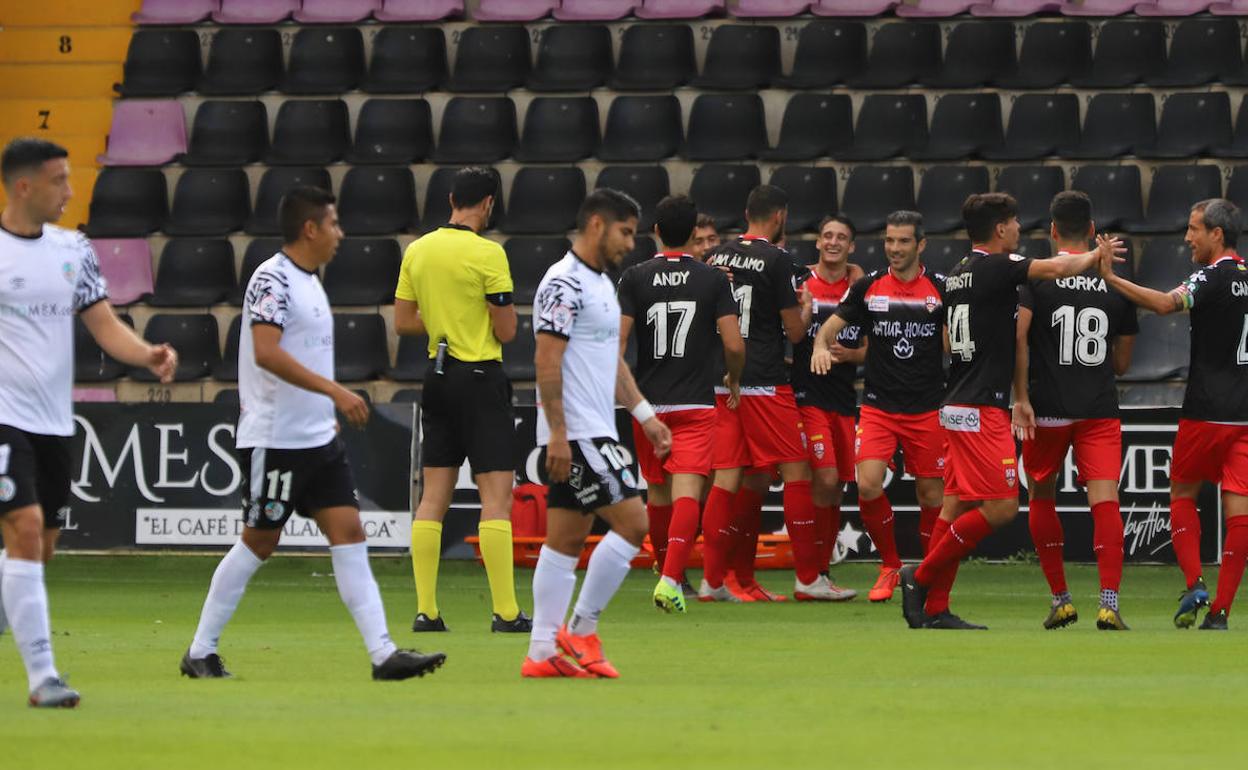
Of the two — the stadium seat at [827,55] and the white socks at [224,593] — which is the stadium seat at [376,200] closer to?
the stadium seat at [827,55]

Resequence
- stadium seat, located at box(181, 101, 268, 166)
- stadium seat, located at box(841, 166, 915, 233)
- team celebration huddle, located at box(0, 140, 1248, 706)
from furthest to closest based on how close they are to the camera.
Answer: stadium seat, located at box(181, 101, 268, 166)
stadium seat, located at box(841, 166, 915, 233)
team celebration huddle, located at box(0, 140, 1248, 706)

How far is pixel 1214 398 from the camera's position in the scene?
11.2 m

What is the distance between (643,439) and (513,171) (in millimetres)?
7134

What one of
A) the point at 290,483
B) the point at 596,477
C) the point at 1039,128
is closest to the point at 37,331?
the point at 290,483

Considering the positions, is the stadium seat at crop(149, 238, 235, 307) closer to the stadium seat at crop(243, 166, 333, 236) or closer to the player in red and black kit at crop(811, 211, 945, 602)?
the stadium seat at crop(243, 166, 333, 236)

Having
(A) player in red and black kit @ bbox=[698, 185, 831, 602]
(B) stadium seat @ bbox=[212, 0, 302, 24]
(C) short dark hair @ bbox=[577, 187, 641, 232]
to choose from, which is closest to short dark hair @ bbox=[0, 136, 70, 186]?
(C) short dark hair @ bbox=[577, 187, 641, 232]

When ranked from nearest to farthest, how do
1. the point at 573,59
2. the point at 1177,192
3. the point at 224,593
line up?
the point at 224,593, the point at 1177,192, the point at 573,59

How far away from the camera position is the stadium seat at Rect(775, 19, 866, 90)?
2053 centimetres

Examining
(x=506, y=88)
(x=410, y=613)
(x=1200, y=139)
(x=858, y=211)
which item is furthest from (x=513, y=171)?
(x=410, y=613)

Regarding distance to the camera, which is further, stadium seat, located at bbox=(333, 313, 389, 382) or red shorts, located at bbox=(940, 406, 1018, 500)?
stadium seat, located at bbox=(333, 313, 389, 382)

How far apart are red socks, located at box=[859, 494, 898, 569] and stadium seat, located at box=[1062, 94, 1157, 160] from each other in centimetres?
685

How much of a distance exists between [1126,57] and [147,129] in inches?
388

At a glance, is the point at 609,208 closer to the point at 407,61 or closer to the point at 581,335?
the point at 581,335

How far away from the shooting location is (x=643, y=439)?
45.6ft
